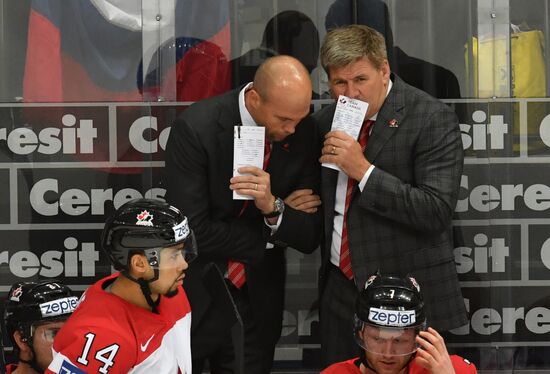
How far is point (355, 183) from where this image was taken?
4.12 meters

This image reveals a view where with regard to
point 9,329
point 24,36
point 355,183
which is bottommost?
point 9,329

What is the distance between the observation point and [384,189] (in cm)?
395

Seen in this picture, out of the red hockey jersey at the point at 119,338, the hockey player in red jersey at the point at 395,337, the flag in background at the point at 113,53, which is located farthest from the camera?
the flag in background at the point at 113,53

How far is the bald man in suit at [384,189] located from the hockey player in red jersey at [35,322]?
970mm

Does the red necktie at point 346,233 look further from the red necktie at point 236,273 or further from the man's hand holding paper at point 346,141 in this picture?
the red necktie at point 236,273

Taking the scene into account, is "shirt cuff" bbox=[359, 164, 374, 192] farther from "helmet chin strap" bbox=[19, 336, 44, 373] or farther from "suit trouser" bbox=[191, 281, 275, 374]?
"helmet chin strap" bbox=[19, 336, 44, 373]

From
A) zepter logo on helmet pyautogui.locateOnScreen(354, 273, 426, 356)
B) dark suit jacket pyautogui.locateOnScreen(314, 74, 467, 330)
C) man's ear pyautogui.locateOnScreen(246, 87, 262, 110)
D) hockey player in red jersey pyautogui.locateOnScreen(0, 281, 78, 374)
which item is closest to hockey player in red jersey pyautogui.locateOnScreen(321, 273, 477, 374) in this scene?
zepter logo on helmet pyautogui.locateOnScreen(354, 273, 426, 356)

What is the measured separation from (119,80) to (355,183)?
4.14 ft

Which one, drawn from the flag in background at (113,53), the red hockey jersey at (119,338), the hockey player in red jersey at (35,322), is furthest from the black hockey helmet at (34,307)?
the flag in background at (113,53)

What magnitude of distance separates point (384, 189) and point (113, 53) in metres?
1.49

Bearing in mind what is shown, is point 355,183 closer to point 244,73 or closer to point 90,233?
point 244,73

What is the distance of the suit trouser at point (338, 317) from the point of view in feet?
13.6

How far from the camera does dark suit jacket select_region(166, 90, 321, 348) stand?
399 cm

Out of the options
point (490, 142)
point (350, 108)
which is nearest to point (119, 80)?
point (350, 108)
